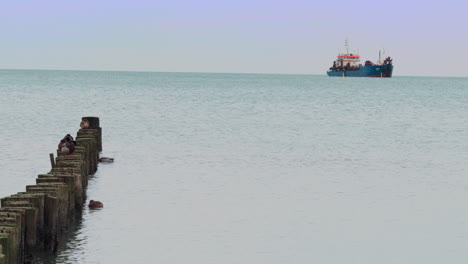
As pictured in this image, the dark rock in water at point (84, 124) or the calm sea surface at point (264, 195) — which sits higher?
the dark rock in water at point (84, 124)

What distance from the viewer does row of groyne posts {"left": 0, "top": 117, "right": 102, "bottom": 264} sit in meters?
12.8

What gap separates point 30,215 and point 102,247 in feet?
9.49

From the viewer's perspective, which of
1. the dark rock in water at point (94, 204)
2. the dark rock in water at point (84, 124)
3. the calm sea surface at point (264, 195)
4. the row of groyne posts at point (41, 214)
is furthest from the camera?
the dark rock in water at point (84, 124)

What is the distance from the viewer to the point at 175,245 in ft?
56.3

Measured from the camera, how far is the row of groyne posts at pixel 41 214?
1277cm

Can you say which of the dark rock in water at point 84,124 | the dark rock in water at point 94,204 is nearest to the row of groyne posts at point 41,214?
the dark rock in water at point 94,204

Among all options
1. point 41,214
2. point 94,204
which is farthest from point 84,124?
point 41,214

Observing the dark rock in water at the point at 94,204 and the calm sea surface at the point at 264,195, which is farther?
the dark rock in water at the point at 94,204

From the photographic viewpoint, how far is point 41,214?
14.7 m

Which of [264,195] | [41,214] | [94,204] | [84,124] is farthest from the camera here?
[84,124]

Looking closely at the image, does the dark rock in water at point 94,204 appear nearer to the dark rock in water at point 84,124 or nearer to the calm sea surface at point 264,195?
the calm sea surface at point 264,195

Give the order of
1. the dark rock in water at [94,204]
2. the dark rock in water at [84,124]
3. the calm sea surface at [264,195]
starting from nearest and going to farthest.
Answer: the calm sea surface at [264,195]
the dark rock in water at [94,204]
the dark rock in water at [84,124]

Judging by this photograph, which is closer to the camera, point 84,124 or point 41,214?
point 41,214

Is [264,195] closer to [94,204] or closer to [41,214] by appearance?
[94,204]
